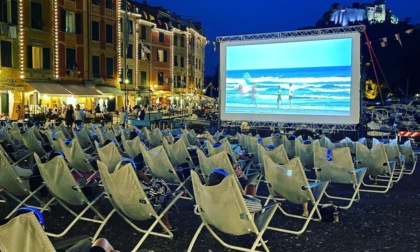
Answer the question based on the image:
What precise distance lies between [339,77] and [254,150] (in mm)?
6841

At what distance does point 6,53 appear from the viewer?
26219mm

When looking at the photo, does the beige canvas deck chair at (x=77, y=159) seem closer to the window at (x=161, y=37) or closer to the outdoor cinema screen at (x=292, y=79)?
the outdoor cinema screen at (x=292, y=79)

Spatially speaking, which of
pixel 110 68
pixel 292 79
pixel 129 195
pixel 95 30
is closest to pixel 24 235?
pixel 129 195

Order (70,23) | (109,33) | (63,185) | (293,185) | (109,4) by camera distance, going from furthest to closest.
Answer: (109,33), (109,4), (70,23), (293,185), (63,185)

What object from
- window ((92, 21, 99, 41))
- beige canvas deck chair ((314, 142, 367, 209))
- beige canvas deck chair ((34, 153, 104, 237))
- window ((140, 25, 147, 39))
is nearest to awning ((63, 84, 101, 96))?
window ((92, 21, 99, 41))

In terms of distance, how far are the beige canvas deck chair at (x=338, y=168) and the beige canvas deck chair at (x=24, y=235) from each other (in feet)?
15.5

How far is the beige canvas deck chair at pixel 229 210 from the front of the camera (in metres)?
3.79

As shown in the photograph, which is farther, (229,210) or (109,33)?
(109,33)

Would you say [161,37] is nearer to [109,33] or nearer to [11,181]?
[109,33]

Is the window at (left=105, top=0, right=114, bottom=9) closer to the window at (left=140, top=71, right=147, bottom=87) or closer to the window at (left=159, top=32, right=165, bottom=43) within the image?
the window at (left=140, top=71, right=147, bottom=87)

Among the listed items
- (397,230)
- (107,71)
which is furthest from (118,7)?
(397,230)

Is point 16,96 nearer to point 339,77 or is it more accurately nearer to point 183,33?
point 339,77

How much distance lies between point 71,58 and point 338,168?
2807 cm

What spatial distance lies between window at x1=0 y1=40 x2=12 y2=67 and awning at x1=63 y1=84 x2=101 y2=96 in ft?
13.6
